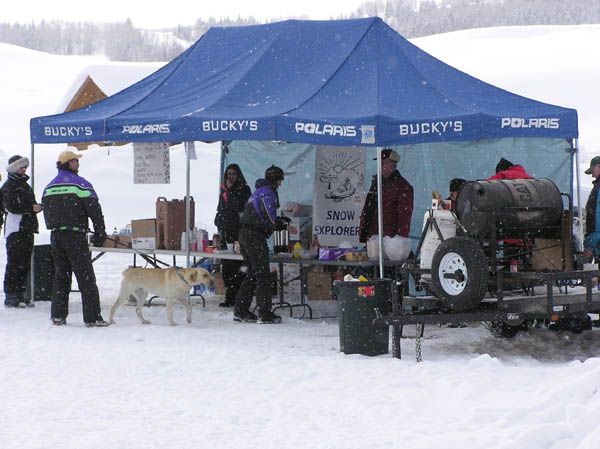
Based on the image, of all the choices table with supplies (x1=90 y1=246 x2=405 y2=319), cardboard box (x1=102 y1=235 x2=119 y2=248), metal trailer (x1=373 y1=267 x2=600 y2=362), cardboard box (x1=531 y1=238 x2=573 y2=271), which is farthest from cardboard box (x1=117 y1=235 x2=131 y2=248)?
cardboard box (x1=531 y1=238 x2=573 y2=271)

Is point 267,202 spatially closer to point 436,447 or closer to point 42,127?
point 42,127

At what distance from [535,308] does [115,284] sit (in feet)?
29.0

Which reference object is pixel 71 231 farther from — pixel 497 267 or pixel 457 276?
pixel 497 267

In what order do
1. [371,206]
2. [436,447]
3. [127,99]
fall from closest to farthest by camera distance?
[436,447] → [371,206] → [127,99]

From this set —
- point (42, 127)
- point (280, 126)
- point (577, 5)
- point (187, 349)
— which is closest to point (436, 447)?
point (187, 349)

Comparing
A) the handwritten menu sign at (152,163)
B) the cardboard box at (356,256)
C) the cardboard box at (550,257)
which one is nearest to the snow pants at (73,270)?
the cardboard box at (356,256)

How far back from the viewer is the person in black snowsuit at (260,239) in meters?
11.7

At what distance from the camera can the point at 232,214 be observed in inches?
528

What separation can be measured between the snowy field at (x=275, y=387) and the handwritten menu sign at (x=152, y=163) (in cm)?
183

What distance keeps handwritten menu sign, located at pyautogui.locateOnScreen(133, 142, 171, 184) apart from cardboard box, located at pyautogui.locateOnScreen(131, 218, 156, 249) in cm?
82

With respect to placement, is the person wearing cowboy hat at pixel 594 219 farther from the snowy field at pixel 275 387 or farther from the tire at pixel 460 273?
the tire at pixel 460 273

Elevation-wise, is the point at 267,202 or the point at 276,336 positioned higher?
the point at 267,202

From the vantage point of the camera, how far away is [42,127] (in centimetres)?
1327

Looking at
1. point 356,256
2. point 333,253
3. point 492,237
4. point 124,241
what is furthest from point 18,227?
point 492,237
